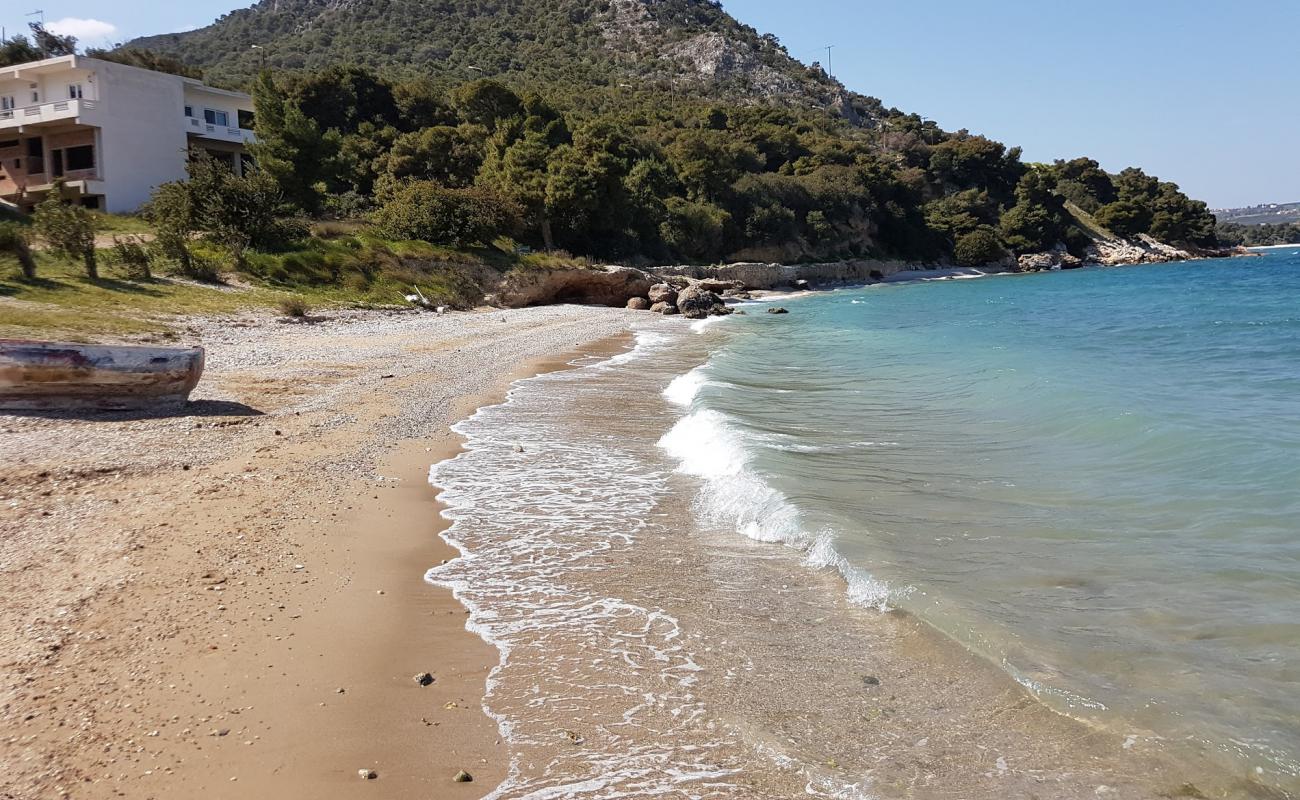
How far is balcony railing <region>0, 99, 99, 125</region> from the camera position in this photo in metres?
35.9

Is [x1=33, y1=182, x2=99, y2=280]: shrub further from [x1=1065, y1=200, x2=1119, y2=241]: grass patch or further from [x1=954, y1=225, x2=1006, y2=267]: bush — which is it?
[x1=1065, y1=200, x2=1119, y2=241]: grass patch

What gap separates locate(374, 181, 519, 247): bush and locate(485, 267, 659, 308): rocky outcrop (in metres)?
2.93

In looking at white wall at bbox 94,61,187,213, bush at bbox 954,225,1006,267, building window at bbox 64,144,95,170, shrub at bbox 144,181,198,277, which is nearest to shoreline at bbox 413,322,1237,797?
shrub at bbox 144,181,198,277

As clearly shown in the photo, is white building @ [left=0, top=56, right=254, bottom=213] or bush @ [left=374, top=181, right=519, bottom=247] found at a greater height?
white building @ [left=0, top=56, right=254, bottom=213]

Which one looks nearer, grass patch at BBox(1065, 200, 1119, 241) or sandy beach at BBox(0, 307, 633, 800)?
sandy beach at BBox(0, 307, 633, 800)

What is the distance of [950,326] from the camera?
97.2 ft

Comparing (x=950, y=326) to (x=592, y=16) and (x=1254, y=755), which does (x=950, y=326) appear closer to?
(x=1254, y=755)

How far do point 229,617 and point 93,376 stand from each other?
639cm

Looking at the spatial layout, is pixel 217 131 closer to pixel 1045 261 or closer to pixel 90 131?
pixel 90 131

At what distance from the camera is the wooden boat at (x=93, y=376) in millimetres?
9211

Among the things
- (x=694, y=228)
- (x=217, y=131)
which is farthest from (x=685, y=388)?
(x=694, y=228)

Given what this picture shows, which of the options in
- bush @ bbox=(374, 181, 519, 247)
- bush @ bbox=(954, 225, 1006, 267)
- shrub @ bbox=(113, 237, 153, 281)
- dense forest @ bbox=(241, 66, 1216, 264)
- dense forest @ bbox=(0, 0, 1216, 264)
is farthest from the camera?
bush @ bbox=(954, 225, 1006, 267)

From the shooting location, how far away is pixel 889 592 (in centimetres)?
550

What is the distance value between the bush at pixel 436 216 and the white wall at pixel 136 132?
11835 mm
